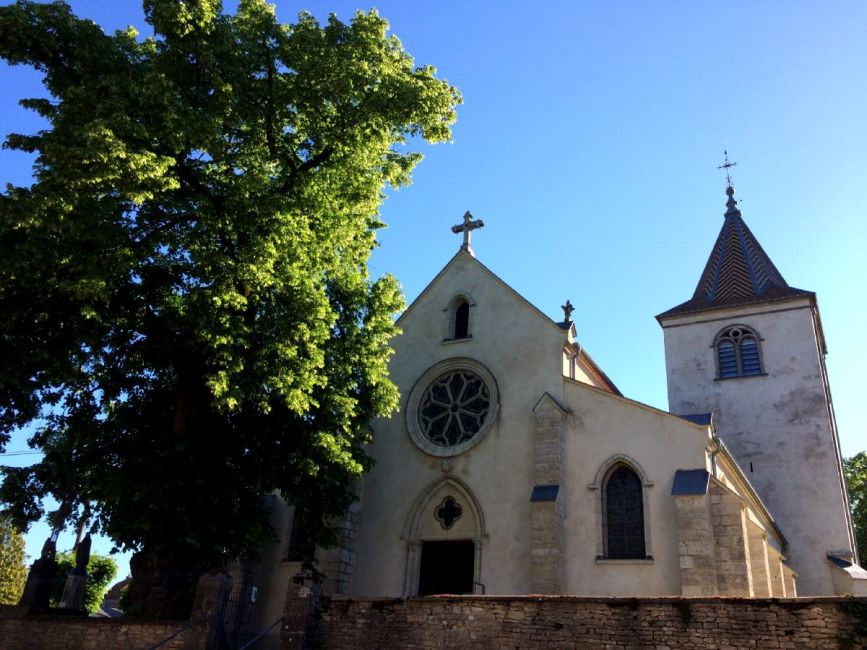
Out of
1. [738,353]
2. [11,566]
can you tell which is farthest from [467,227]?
[11,566]

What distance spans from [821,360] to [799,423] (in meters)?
3.27

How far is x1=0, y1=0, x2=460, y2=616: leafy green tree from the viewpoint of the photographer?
38.4ft

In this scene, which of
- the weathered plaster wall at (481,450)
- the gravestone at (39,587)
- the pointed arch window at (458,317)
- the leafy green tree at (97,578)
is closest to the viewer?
the gravestone at (39,587)

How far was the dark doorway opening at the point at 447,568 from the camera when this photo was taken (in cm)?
1752

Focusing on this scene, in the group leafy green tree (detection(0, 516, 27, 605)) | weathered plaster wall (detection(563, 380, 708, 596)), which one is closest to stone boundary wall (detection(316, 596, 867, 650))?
weathered plaster wall (detection(563, 380, 708, 596))

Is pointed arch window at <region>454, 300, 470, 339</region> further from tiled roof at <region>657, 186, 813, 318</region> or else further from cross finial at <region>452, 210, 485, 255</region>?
tiled roof at <region>657, 186, 813, 318</region>

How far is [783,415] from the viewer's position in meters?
25.7

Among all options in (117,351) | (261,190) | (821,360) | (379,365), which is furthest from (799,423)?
(117,351)

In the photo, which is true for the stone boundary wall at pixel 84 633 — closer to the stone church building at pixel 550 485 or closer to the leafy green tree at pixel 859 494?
the stone church building at pixel 550 485

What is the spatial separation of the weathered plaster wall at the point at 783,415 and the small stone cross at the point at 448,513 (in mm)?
13211

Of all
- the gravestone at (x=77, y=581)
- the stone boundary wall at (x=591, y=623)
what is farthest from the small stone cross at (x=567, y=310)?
the gravestone at (x=77, y=581)

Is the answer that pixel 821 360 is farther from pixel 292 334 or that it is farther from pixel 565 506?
pixel 292 334

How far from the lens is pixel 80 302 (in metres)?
12.6

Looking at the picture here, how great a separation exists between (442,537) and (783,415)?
597 inches
